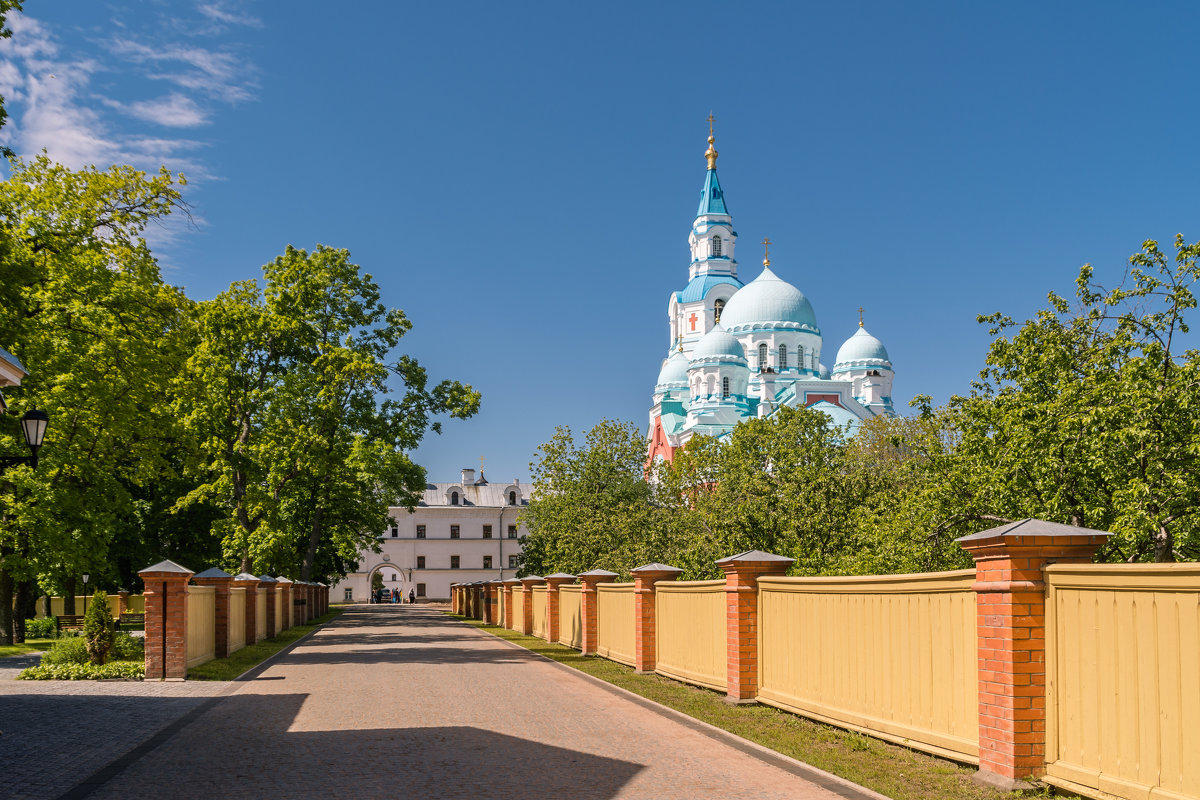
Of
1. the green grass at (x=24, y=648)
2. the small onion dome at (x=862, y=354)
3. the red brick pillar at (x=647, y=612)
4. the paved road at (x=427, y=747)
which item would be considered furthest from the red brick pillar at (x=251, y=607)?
the small onion dome at (x=862, y=354)

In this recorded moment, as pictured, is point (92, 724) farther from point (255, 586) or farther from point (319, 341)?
point (319, 341)

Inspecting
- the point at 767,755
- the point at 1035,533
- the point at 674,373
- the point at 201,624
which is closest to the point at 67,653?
the point at 201,624

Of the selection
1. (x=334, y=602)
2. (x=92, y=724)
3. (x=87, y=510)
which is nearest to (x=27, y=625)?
(x=87, y=510)

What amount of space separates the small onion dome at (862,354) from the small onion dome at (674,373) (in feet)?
39.6

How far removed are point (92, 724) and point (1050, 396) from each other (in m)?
12.7

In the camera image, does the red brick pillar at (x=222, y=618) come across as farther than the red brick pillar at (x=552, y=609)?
No

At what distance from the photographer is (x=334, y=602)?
299 feet

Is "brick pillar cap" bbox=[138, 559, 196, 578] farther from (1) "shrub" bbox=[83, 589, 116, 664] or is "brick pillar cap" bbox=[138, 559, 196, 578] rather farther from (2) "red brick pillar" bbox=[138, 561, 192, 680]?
(1) "shrub" bbox=[83, 589, 116, 664]

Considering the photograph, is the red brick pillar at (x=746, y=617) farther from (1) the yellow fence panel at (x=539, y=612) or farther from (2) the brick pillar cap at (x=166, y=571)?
(1) the yellow fence panel at (x=539, y=612)

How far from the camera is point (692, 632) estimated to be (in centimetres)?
1424

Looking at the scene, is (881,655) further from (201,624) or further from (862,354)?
(862,354)

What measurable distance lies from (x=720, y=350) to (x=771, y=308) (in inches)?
204

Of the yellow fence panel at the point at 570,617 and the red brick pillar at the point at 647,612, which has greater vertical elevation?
the red brick pillar at the point at 647,612

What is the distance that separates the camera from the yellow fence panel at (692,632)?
13.0 m
